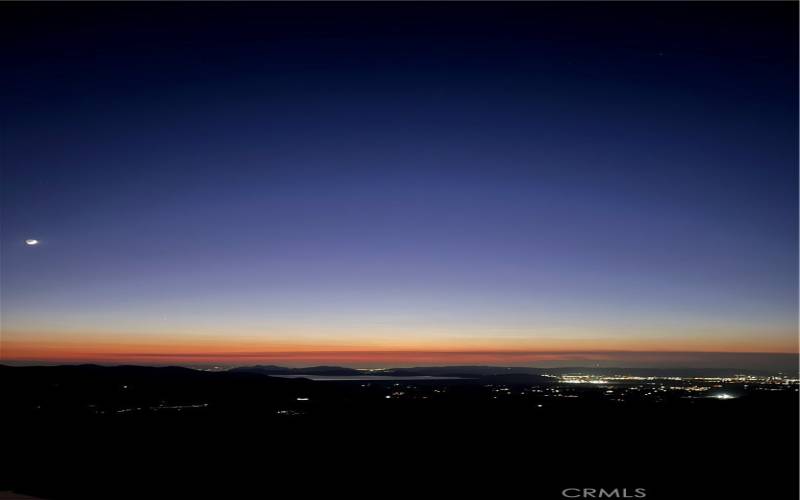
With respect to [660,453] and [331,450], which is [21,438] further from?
[660,453]

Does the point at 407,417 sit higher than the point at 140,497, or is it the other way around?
the point at 140,497

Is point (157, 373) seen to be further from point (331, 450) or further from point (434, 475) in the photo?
point (434, 475)

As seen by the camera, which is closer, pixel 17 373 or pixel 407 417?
pixel 407 417

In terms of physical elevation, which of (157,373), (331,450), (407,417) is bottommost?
(157,373)

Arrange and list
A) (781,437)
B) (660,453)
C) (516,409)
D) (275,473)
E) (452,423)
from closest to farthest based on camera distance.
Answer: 1. (275,473)
2. (660,453)
3. (781,437)
4. (452,423)
5. (516,409)

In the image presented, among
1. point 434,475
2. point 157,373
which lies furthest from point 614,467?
point 157,373

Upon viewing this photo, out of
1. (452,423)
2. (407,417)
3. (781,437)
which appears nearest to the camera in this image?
(781,437)

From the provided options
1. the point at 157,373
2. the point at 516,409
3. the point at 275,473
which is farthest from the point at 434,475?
the point at 157,373
